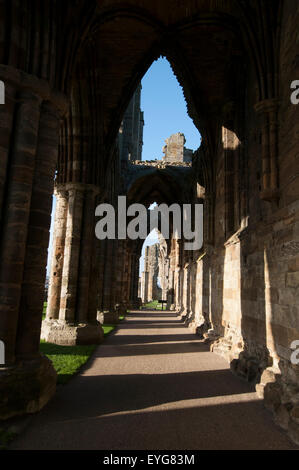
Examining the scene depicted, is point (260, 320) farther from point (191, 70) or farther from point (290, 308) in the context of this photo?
point (191, 70)

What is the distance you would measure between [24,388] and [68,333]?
4260 mm

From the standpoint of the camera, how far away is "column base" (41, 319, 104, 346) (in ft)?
24.1

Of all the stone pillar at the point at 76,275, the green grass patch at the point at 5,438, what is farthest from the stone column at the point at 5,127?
the stone pillar at the point at 76,275

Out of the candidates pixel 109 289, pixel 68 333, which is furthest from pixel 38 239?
pixel 109 289

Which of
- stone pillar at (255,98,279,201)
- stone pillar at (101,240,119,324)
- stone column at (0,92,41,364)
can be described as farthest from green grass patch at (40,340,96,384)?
stone pillar at (101,240,119,324)

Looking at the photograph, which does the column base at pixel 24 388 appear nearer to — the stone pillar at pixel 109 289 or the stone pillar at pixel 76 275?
the stone pillar at pixel 76 275

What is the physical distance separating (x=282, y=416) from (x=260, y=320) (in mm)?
2059

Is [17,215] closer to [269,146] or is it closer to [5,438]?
[5,438]

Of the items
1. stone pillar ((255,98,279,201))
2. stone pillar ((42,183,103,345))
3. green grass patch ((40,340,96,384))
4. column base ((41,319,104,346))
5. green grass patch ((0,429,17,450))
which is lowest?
green grass patch ((40,340,96,384))

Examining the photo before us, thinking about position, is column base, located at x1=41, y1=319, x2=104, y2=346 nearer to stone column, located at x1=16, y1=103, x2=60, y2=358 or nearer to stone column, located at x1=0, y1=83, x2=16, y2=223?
stone column, located at x1=16, y1=103, x2=60, y2=358

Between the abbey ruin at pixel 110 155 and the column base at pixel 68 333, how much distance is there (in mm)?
31

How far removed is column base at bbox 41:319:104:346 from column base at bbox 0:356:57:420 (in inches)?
152

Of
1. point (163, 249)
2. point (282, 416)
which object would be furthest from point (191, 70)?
point (163, 249)

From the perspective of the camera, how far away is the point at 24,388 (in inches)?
128
